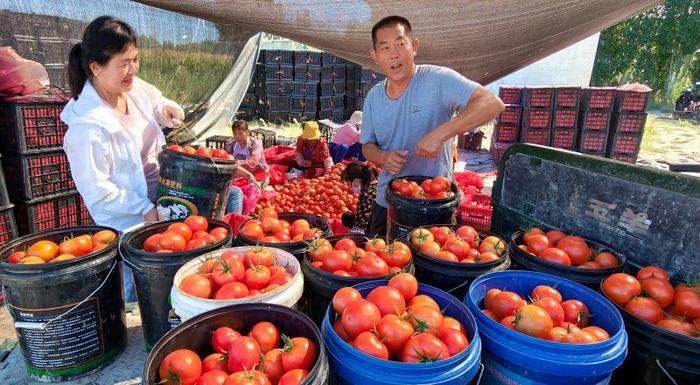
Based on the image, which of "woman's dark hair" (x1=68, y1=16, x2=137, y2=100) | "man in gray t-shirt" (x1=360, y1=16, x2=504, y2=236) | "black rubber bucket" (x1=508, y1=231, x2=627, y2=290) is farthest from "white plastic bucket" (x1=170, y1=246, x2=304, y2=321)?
"woman's dark hair" (x1=68, y1=16, x2=137, y2=100)

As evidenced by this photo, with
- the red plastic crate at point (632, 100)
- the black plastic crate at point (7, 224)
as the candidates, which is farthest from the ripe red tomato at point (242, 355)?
the red plastic crate at point (632, 100)

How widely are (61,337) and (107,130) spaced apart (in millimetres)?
1226

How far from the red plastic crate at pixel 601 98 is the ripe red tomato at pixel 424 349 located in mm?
9073

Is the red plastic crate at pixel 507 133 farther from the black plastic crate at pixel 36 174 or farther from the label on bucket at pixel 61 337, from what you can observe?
the label on bucket at pixel 61 337

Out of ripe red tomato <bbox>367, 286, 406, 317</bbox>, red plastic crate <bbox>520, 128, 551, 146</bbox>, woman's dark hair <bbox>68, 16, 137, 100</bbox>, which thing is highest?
woman's dark hair <bbox>68, 16, 137, 100</bbox>

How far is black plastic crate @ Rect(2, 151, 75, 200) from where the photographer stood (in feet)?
12.4

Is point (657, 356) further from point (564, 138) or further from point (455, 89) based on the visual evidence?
point (564, 138)

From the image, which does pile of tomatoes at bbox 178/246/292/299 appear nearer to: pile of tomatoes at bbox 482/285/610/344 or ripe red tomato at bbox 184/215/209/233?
ripe red tomato at bbox 184/215/209/233

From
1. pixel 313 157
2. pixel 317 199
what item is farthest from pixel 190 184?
pixel 313 157

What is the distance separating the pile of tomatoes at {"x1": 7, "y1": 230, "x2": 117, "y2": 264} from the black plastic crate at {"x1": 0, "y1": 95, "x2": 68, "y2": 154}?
234cm

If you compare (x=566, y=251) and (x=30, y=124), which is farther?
(x=30, y=124)

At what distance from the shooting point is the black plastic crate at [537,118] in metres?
9.08

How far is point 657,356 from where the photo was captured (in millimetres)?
1573

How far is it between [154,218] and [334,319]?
1567 millimetres
